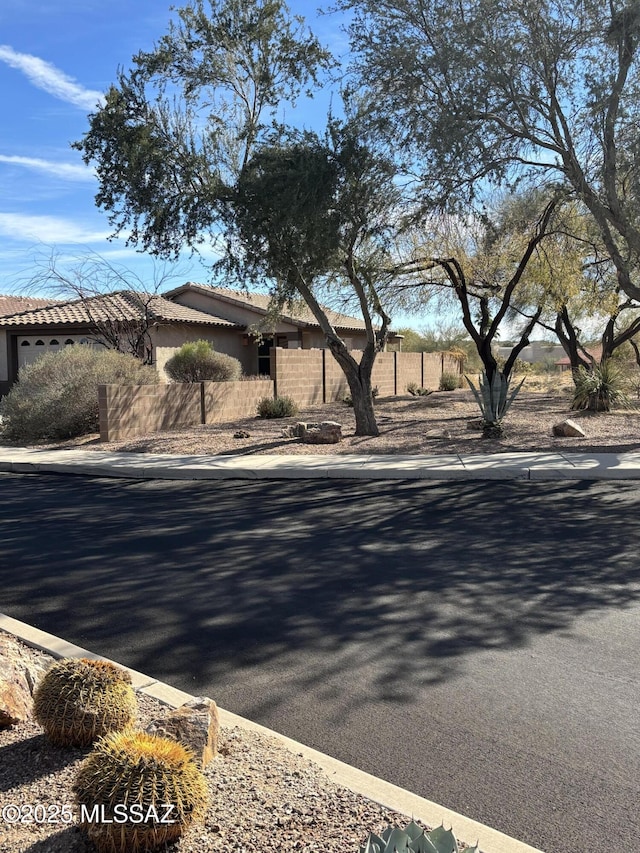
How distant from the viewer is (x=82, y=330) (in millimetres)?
29250

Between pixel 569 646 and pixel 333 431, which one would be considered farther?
pixel 333 431

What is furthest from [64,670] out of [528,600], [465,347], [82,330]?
[465,347]

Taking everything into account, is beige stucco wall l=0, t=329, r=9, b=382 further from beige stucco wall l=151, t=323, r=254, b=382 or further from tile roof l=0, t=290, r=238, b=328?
beige stucco wall l=151, t=323, r=254, b=382

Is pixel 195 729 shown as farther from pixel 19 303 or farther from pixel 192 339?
pixel 19 303

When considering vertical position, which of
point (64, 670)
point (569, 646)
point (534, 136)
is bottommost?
point (569, 646)

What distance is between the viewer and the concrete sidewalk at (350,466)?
13000mm

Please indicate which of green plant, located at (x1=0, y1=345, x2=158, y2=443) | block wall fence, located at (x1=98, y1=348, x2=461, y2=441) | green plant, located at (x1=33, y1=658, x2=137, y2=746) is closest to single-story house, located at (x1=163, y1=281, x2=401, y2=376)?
block wall fence, located at (x1=98, y1=348, x2=461, y2=441)

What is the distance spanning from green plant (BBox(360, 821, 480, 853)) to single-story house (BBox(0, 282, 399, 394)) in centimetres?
2070

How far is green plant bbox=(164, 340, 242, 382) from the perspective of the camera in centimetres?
2500

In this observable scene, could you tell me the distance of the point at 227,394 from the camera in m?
22.6

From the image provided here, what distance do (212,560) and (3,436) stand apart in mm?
14516

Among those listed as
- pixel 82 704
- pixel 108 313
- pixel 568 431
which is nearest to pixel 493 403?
pixel 568 431

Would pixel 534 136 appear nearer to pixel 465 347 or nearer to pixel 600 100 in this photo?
pixel 600 100

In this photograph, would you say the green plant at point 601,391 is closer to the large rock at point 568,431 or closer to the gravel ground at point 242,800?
the large rock at point 568,431
